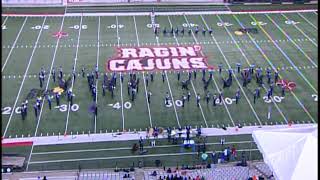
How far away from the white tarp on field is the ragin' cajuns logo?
37.6 ft

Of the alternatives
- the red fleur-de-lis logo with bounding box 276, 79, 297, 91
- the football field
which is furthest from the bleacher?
the red fleur-de-lis logo with bounding box 276, 79, 297, 91

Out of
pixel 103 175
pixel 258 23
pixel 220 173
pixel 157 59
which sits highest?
pixel 258 23

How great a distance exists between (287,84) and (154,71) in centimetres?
661

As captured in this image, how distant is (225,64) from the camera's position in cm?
2545

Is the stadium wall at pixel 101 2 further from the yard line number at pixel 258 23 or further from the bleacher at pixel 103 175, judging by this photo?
the bleacher at pixel 103 175

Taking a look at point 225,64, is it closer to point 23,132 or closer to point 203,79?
point 203,79

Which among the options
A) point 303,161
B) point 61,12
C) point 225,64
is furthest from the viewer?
point 61,12

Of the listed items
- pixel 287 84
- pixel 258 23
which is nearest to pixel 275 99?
pixel 287 84

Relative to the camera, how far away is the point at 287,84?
Result: 22812 millimetres

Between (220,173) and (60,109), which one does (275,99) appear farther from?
(60,109)

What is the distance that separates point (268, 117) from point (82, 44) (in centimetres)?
1331

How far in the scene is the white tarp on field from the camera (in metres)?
11.7

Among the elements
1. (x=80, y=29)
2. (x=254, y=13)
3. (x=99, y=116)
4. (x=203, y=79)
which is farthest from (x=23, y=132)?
(x=254, y=13)

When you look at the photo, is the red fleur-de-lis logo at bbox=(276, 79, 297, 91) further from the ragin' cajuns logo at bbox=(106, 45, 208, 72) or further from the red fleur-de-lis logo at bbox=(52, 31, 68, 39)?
the red fleur-de-lis logo at bbox=(52, 31, 68, 39)
